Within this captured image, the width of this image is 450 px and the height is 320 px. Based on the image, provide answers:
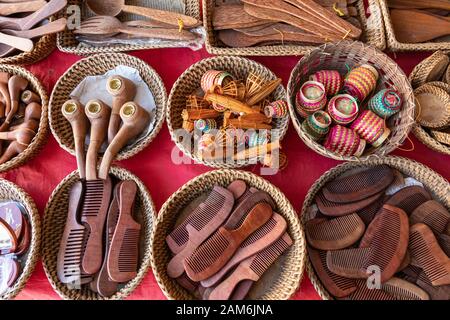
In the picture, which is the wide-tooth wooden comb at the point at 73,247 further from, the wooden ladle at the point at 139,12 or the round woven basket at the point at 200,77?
the wooden ladle at the point at 139,12

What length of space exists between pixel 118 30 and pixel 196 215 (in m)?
0.62

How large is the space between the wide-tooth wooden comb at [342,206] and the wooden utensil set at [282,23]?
0.47 metres

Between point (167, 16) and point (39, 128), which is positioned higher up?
point (167, 16)

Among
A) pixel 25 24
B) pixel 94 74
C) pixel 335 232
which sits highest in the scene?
pixel 25 24

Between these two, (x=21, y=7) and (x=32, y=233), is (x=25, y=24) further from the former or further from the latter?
(x=32, y=233)

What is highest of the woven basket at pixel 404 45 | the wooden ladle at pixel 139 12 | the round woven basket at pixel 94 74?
the woven basket at pixel 404 45

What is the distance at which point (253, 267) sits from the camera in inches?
33.0

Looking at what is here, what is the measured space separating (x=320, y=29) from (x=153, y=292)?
87cm

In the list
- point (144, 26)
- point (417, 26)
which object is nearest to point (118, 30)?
point (144, 26)

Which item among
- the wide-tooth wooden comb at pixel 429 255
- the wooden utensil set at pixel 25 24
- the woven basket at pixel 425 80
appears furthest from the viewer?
the wooden utensil set at pixel 25 24

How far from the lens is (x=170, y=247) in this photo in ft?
2.88

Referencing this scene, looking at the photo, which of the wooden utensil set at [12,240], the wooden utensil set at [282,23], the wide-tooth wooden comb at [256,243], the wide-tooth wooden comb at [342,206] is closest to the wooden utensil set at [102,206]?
the wooden utensil set at [12,240]

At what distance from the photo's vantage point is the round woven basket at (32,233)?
2.70 ft

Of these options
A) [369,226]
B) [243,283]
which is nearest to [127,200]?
[243,283]
